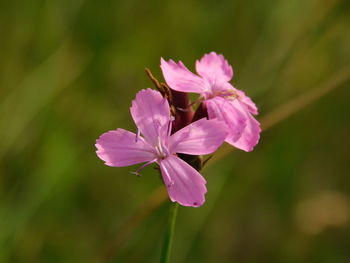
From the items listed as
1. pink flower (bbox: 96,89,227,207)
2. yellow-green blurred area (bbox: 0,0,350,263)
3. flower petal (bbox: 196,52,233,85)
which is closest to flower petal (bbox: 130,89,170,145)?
pink flower (bbox: 96,89,227,207)

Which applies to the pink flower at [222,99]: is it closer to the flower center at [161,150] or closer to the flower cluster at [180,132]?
the flower cluster at [180,132]

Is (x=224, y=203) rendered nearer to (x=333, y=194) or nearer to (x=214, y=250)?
(x=214, y=250)

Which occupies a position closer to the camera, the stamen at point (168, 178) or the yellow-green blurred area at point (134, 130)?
the stamen at point (168, 178)

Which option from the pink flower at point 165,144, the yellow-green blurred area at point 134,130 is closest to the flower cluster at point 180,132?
the pink flower at point 165,144

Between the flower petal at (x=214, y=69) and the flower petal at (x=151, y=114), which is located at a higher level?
the flower petal at (x=151, y=114)

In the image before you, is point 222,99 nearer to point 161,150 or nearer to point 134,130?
point 161,150

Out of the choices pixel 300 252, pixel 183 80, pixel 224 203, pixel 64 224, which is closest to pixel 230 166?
pixel 224 203
